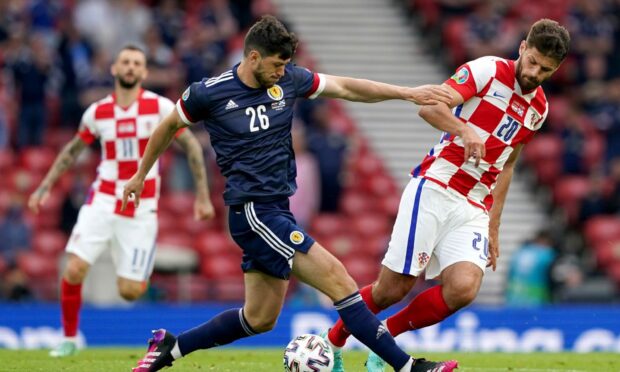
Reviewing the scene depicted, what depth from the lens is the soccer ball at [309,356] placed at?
9.55 m

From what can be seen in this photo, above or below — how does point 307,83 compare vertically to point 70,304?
above

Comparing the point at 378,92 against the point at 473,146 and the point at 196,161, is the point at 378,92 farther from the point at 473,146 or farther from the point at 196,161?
the point at 196,161

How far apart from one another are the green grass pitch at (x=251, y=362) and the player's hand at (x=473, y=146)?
2372 millimetres

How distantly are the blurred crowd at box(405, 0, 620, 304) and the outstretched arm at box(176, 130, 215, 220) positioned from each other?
6935 millimetres

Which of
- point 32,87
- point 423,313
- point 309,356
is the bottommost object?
point 309,356

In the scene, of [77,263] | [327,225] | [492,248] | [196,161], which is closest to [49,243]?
[327,225]

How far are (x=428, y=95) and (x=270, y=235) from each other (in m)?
1.47

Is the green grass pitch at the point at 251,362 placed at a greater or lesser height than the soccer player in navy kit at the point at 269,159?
lesser

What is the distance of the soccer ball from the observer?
9555 mm

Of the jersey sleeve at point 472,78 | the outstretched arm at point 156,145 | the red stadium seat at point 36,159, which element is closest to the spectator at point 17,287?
the red stadium seat at point 36,159

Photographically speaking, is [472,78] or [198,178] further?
[198,178]

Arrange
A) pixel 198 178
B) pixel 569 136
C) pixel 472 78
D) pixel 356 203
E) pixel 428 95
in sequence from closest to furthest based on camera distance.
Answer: pixel 428 95 → pixel 472 78 → pixel 198 178 → pixel 356 203 → pixel 569 136

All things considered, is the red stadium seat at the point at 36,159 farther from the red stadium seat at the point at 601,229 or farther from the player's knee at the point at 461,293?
the player's knee at the point at 461,293

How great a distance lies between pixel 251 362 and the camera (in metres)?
12.0
